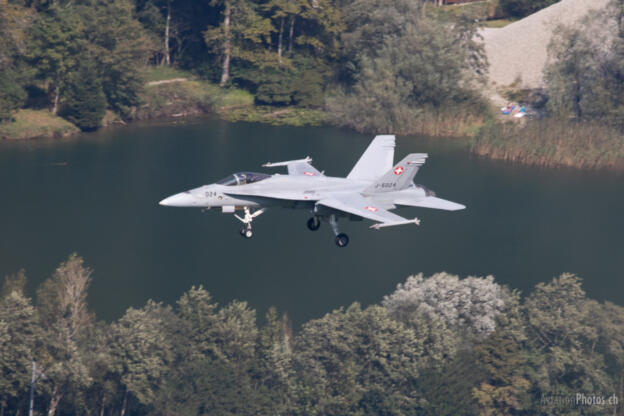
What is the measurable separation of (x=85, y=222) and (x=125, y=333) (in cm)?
2703

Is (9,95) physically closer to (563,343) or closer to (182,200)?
(182,200)

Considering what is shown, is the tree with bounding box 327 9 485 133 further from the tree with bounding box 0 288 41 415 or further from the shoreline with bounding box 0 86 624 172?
→ the tree with bounding box 0 288 41 415

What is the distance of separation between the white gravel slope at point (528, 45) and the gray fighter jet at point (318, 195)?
7291 centimetres

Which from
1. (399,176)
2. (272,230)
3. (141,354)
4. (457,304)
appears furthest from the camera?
(272,230)

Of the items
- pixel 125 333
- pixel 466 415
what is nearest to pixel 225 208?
pixel 125 333

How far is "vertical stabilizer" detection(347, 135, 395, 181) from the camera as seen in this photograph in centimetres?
6094

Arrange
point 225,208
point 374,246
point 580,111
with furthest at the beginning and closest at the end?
1. point 580,111
2. point 374,246
3. point 225,208

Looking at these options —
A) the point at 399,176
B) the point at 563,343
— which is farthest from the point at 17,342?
the point at 563,343

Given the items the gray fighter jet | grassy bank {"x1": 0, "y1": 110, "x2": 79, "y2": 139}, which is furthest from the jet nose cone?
grassy bank {"x1": 0, "y1": 110, "x2": 79, "y2": 139}

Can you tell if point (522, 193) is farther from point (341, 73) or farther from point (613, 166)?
point (341, 73)

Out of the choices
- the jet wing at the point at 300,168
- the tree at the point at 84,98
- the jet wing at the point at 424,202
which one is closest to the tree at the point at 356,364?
the jet wing at the point at 300,168

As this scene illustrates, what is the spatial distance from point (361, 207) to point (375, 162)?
8134 millimetres

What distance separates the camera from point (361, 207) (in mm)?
53938

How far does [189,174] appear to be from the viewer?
339ft
